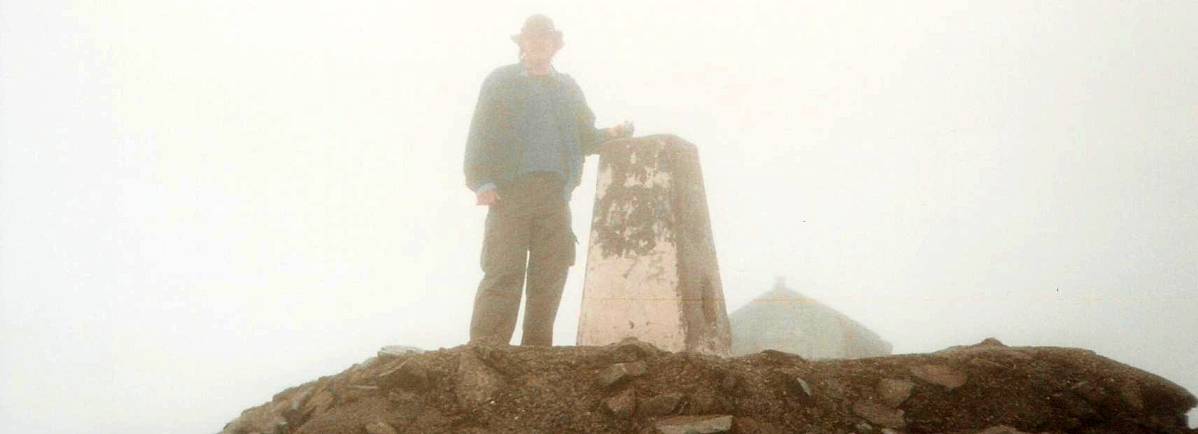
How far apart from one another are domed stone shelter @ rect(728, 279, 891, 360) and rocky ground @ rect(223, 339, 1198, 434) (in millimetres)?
16912

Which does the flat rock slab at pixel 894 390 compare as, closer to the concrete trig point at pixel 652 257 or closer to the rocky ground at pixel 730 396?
the rocky ground at pixel 730 396

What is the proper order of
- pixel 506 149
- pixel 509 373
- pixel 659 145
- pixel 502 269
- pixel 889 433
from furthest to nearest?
pixel 659 145, pixel 506 149, pixel 502 269, pixel 509 373, pixel 889 433

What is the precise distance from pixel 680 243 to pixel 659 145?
0.72 m

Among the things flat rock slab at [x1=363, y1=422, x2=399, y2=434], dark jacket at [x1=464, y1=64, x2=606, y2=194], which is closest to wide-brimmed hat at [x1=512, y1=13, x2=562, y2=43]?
dark jacket at [x1=464, y1=64, x2=606, y2=194]

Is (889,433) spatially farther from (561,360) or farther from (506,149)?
(506,149)

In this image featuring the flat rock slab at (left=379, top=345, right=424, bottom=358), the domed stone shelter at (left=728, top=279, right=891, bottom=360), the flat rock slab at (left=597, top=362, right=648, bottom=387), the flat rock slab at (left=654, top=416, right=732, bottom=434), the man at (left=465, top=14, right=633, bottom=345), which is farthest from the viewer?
the domed stone shelter at (left=728, top=279, right=891, bottom=360)

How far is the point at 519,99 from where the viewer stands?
4.44 meters

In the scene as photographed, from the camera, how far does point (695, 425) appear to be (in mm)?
2562

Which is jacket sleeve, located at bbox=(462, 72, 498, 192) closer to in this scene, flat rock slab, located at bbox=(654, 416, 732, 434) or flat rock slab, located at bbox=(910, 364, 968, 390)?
flat rock slab, located at bbox=(654, 416, 732, 434)

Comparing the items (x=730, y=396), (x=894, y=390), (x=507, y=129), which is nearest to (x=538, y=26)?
(x=507, y=129)

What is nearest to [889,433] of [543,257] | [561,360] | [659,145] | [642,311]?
[561,360]

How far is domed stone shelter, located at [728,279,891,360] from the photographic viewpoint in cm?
2034

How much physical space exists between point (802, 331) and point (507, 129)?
18.6 metres

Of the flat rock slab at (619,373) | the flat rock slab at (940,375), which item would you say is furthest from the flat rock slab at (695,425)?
the flat rock slab at (940,375)
